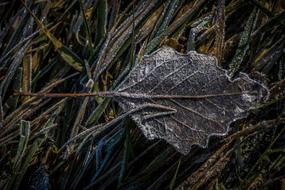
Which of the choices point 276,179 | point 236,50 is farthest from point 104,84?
point 276,179

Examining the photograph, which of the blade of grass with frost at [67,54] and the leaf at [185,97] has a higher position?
the blade of grass with frost at [67,54]

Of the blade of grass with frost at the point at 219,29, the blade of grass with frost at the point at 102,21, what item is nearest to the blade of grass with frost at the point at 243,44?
the blade of grass with frost at the point at 219,29

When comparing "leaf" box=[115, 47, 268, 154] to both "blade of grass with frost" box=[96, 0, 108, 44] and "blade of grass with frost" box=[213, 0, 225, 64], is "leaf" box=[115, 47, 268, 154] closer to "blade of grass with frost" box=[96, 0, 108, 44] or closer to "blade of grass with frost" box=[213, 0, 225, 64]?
"blade of grass with frost" box=[213, 0, 225, 64]

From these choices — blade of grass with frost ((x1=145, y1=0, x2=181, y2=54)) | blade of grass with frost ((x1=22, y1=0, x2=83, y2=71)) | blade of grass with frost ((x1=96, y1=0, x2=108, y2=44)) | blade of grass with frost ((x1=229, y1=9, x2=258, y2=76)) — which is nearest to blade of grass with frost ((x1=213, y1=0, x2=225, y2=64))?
blade of grass with frost ((x1=229, y1=9, x2=258, y2=76))

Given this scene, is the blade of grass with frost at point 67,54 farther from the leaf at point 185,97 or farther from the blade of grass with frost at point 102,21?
the leaf at point 185,97

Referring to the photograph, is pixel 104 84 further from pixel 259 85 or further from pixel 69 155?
pixel 259 85

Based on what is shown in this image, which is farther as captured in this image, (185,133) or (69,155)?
(69,155)

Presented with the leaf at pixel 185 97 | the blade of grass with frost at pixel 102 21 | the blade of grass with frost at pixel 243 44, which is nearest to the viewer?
the leaf at pixel 185 97

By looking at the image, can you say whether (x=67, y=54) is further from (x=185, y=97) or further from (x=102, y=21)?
(x=185, y=97)
